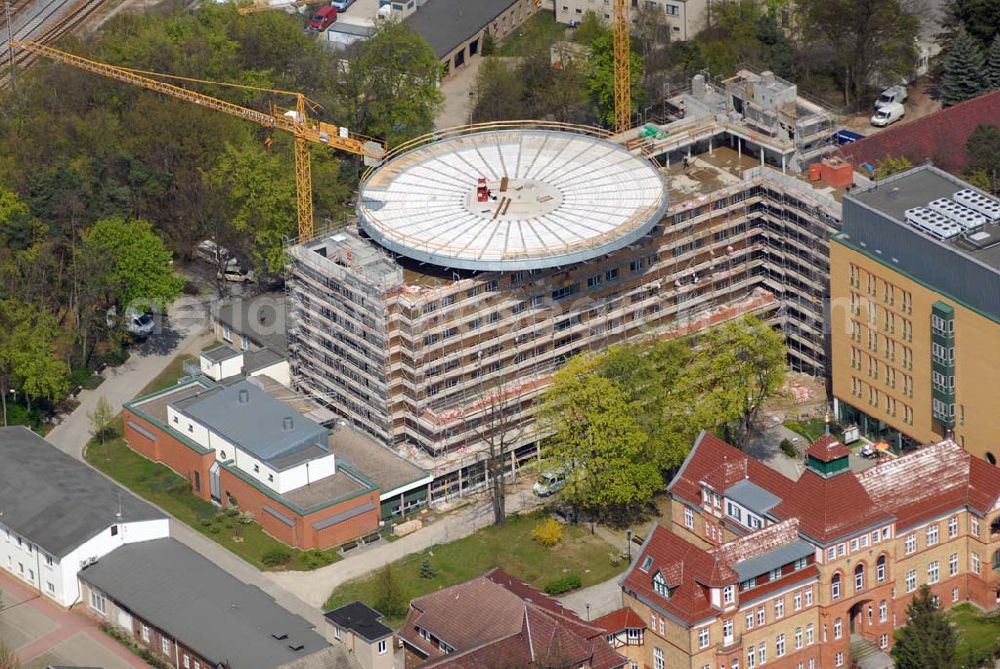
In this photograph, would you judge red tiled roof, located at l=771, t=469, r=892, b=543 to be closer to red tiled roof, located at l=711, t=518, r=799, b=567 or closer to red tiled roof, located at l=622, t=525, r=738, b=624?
red tiled roof, located at l=711, t=518, r=799, b=567

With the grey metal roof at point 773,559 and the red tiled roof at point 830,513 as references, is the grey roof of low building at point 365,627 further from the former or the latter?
the red tiled roof at point 830,513

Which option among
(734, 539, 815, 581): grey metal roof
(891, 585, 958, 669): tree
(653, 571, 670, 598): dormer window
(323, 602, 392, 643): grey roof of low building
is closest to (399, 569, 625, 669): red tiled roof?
(323, 602, 392, 643): grey roof of low building

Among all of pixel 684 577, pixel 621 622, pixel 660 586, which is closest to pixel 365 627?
pixel 621 622

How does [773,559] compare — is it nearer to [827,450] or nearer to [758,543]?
[758,543]

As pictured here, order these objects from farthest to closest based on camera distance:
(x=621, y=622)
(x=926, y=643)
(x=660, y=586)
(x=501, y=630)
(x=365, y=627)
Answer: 1. (x=365, y=627)
2. (x=621, y=622)
3. (x=660, y=586)
4. (x=926, y=643)
5. (x=501, y=630)

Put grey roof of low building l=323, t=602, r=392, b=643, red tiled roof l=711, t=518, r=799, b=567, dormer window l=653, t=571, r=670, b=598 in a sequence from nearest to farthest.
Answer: dormer window l=653, t=571, r=670, b=598
red tiled roof l=711, t=518, r=799, b=567
grey roof of low building l=323, t=602, r=392, b=643

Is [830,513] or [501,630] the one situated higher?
[830,513]

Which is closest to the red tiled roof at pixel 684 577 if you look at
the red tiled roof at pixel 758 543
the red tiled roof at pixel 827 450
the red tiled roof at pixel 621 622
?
the red tiled roof at pixel 758 543
